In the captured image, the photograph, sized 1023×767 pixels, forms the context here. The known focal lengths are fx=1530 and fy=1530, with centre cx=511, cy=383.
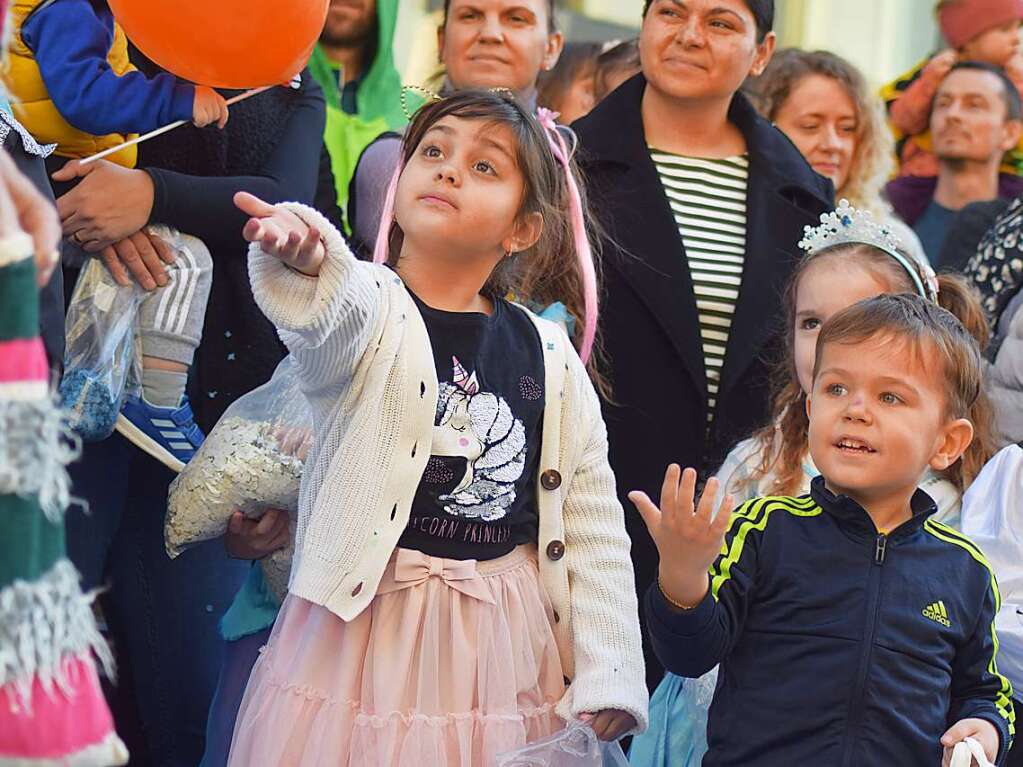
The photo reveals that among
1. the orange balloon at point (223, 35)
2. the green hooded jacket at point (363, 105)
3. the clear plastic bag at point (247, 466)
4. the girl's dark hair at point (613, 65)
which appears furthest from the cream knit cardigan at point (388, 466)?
the girl's dark hair at point (613, 65)

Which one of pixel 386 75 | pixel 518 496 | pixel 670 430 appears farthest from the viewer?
pixel 386 75

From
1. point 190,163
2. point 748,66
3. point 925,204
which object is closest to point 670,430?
point 748,66

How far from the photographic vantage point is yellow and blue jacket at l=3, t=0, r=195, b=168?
8.95ft

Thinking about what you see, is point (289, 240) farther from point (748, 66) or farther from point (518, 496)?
point (748, 66)

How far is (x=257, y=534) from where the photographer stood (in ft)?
9.68

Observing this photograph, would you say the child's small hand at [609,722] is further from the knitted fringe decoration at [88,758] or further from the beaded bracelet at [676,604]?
the knitted fringe decoration at [88,758]

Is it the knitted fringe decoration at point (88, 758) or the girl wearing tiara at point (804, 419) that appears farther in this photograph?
the girl wearing tiara at point (804, 419)

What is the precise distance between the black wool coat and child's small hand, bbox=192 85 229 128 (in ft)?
3.74

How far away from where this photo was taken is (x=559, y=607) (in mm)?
2775

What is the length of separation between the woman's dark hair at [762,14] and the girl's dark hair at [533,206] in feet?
2.42

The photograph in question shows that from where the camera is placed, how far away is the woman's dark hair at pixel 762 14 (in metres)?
3.78

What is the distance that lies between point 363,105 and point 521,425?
1.93 m

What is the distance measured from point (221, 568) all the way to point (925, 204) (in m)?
3.16

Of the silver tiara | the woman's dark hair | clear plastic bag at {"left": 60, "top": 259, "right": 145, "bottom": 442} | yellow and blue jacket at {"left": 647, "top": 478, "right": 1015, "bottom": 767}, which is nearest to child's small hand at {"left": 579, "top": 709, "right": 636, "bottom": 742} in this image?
yellow and blue jacket at {"left": 647, "top": 478, "right": 1015, "bottom": 767}
